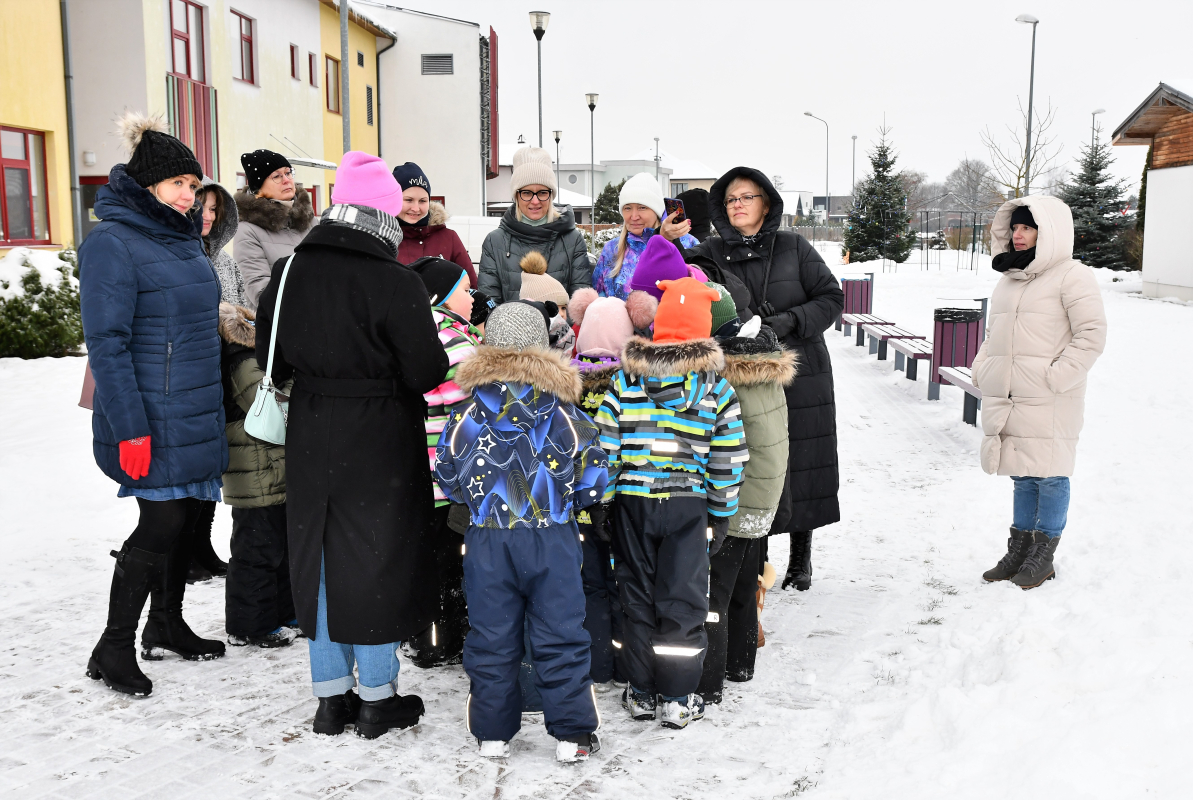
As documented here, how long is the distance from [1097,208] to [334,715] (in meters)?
33.5

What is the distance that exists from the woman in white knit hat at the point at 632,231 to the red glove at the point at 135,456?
2568 millimetres

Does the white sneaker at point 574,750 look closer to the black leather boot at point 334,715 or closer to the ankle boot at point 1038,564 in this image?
the black leather boot at point 334,715

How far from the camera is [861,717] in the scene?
3637 millimetres

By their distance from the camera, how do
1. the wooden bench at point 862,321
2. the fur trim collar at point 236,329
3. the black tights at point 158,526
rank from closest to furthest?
1. the black tights at point 158,526
2. the fur trim collar at point 236,329
3. the wooden bench at point 862,321

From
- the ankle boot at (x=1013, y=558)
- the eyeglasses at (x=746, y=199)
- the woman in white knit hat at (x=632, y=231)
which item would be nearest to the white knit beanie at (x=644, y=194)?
the woman in white knit hat at (x=632, y=231)

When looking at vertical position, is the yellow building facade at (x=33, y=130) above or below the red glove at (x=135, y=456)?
above

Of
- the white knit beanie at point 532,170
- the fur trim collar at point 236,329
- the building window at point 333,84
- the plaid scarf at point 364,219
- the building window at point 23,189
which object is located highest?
the building window at point 333,84

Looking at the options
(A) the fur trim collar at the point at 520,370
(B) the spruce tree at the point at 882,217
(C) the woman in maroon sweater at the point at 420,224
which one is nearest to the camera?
(A) the fur trim collar at the point at 520,370

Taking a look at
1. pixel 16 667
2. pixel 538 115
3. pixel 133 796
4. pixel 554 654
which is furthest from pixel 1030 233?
pixel 538 115

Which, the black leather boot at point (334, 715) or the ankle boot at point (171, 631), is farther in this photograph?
the ankle boot at point (171, 631)

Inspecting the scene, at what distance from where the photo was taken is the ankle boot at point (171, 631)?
4238 mm

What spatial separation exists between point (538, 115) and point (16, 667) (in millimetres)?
21612

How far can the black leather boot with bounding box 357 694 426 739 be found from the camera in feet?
11.6

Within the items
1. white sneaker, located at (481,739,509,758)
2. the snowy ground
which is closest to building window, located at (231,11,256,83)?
the snowy ground
